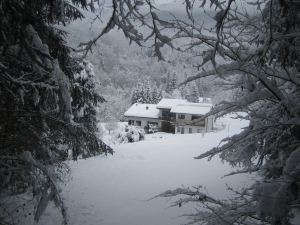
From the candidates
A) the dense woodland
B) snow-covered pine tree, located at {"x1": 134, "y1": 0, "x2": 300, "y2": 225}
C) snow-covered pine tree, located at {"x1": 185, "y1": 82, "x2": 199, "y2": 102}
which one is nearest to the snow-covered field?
the dense woodland

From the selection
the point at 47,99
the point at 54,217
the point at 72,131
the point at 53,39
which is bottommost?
the point at 54,217

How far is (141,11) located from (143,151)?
13838 mm

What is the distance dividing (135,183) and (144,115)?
34984 millimetres

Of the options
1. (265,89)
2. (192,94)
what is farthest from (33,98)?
(192,94)

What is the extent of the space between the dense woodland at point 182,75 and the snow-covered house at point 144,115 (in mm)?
39158

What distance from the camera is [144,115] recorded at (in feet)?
152

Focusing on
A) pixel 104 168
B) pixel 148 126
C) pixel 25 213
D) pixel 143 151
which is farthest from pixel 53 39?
pixel 148 126

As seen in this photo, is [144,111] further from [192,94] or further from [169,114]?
[192,94]

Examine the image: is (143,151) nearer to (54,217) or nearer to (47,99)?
(54,217)

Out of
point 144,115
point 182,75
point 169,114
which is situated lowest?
point 182,75

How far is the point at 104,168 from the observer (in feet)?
42.8

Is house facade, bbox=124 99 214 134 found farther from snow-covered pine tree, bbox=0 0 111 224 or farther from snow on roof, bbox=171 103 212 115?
snow-covered pine tree, bbox=0 0 111 224

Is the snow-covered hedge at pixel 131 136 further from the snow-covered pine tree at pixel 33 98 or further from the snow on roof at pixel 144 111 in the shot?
the snow on roof at pixel 144 111

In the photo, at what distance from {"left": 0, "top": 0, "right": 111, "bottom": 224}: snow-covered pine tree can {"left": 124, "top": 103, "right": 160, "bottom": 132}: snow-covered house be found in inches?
1574
